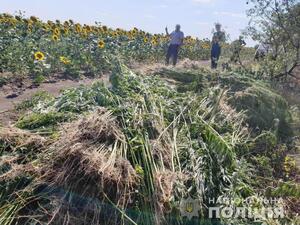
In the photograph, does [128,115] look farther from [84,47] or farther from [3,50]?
[84,47]

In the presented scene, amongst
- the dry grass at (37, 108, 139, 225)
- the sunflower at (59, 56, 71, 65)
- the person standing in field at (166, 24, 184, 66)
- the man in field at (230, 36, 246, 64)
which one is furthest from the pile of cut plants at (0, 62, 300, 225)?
the person standing in field at (166, 24, 184, 66)

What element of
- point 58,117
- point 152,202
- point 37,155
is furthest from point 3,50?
point 152,202

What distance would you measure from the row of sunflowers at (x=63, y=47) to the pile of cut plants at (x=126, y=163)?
2893 mm

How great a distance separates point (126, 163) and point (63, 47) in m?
8.51

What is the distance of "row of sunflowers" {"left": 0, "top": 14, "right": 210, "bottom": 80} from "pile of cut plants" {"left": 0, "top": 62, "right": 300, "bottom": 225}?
2.89 meters

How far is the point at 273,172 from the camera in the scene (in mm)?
4973

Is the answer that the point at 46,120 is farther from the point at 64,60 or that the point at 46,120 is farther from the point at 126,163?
the point at 64,60

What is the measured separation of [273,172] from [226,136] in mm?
684

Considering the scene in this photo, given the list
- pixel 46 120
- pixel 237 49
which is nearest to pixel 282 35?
pixel 237 49

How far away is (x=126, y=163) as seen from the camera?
3.50 metres

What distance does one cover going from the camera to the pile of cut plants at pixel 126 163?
10.9 ft

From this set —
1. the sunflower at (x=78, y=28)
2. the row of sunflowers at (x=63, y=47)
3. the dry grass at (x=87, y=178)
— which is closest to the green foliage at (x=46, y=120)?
the dry grass at (x=87, y=178)

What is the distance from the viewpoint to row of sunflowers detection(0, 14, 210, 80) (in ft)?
31.0

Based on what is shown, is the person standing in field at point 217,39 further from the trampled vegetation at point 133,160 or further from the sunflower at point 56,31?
the trampled vegetation at point 133,160
